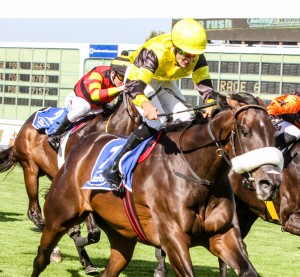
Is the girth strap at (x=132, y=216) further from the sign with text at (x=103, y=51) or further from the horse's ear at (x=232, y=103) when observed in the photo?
the sign with text at (x=103, y=51)

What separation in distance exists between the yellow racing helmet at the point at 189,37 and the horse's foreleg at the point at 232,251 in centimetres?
117

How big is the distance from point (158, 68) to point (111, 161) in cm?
75

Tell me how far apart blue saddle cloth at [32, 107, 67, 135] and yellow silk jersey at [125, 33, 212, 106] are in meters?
2.92

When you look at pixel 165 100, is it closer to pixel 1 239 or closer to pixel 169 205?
pixel 169 205

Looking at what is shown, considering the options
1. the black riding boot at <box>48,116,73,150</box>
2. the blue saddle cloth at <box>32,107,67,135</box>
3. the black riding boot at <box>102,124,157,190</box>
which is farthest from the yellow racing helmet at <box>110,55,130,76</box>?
the black riding boot at <box>102,124,157,190</box>

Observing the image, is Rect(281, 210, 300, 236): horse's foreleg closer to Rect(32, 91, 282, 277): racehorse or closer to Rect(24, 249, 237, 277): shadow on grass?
Rect(24, 249, 237, 277): shadow on grass

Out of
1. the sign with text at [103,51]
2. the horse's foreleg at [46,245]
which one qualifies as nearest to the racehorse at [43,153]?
the horse's foreleg at [46,245]

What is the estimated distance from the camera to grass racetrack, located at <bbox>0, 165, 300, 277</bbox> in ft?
25.4

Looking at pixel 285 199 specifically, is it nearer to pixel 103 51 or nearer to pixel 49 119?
pixel 49 119

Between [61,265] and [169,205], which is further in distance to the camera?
[61,265]

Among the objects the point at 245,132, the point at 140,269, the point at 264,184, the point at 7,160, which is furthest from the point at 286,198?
the point at 7,160

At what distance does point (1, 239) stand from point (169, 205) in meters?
4.71

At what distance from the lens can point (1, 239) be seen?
9523 mm

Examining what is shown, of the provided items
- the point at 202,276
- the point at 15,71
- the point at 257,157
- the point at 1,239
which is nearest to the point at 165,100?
the point at 257,157
